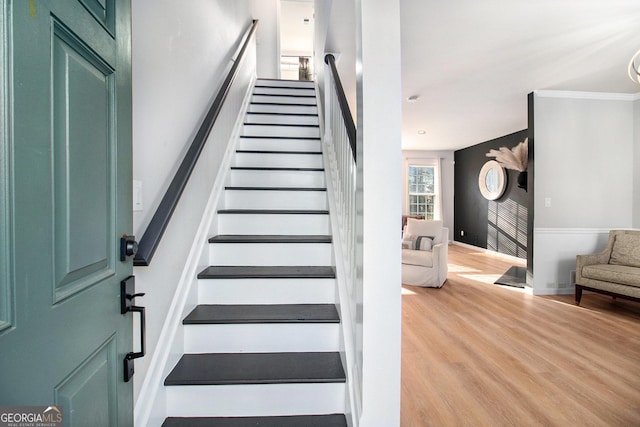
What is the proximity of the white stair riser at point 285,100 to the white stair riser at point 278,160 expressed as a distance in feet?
4.20

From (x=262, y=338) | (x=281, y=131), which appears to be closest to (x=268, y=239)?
(x=262, y=338)

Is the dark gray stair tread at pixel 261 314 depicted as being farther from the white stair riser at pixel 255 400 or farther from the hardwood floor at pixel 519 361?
the hardwood floor at pixel 519 361

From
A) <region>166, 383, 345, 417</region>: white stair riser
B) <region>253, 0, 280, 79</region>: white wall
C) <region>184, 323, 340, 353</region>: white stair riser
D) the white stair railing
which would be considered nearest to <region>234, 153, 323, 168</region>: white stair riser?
the white stair railing

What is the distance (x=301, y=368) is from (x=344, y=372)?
7.8 inches

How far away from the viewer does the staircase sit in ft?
4.30

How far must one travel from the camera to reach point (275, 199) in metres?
2.41

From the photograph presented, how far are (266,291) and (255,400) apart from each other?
561 mm

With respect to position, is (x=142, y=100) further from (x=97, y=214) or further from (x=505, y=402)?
(x=505, y=402)

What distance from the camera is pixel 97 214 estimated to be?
745 mm

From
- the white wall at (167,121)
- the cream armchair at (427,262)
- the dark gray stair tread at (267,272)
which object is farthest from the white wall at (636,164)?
the white wall at (167,121)

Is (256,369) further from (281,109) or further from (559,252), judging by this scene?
(559,252)

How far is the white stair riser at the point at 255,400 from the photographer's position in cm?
130

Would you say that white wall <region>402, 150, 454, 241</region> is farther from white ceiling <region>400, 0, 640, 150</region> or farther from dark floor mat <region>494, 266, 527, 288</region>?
white ceiling <region>400, 0, 640, 150</region>

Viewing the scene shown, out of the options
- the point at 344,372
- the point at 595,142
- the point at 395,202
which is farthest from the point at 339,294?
the point at 595,142
